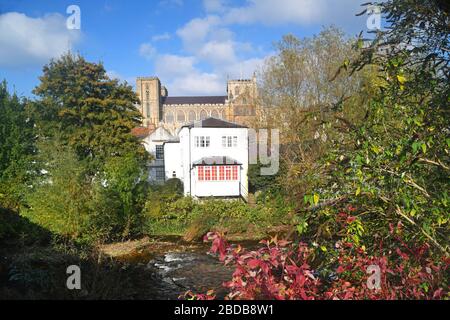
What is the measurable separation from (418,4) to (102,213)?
1618cm

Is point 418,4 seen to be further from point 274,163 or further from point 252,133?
point 252,133

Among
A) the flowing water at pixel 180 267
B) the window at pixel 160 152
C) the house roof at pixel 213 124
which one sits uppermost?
the house roof at pixel 213 124

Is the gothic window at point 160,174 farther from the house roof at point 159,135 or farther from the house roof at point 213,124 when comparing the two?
the house roof at point 213,124

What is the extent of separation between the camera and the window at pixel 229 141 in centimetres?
2708

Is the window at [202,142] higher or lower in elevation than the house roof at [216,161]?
higher

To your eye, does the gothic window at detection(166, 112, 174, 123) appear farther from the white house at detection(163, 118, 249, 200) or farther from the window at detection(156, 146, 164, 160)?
the white house at detection(163, 118, 249, 200)

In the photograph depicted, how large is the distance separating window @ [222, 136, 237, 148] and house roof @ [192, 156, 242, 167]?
1104 millimetres

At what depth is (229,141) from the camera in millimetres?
27125

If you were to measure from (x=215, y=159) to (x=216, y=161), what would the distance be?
24cm

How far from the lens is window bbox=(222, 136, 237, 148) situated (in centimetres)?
2708

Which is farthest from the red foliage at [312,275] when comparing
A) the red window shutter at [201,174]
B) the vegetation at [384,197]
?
the red window shutter at [201,174]

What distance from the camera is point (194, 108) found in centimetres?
8644

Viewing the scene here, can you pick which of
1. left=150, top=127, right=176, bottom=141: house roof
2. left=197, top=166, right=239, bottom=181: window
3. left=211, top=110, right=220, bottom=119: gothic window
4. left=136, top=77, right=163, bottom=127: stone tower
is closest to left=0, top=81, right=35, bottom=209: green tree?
left=150, top=127, right=176, bottom=141: house roof

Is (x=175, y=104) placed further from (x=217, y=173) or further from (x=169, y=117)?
(x=217, y=173)
